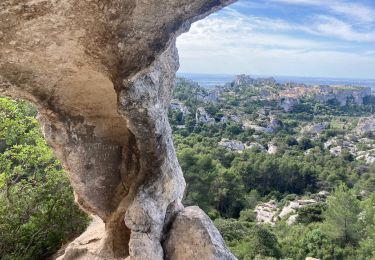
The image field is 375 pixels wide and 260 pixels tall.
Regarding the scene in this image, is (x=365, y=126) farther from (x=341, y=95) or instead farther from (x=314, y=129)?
(x=341, y=95)

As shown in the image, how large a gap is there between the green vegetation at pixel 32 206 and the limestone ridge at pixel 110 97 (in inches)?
117

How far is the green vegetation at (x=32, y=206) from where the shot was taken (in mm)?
10336

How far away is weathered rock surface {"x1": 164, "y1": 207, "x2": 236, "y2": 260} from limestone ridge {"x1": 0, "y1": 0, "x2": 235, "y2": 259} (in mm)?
35

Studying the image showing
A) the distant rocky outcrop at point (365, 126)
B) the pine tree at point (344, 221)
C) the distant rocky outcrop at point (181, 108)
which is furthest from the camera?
the distant rocky outcrop at point (365, 126)

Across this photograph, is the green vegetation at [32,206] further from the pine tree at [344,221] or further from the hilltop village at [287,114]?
the hilltop village at [287,114]

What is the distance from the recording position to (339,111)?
13250 cm

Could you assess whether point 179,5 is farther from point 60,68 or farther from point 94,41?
point 60,68

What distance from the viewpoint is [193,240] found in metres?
6.74

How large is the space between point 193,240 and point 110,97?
110 inches

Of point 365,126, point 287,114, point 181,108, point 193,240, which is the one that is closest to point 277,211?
point 193,240

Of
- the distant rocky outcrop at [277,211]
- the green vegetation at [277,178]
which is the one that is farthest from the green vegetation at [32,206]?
the distant rocky outcrop at [277,211]

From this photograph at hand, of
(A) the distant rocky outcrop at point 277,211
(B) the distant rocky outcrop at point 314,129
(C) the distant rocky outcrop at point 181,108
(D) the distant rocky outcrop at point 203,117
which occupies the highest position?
(C) the distant rocky outcrop at point 181,108

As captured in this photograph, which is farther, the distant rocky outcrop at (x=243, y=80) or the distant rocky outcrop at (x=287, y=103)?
the distant rocky outcrop at (x=243, y=80)

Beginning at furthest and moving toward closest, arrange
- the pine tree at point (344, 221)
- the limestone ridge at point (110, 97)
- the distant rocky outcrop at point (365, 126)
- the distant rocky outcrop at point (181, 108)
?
the distant rocky outcrop at point (365, 126) < the distant rocky outcrop at point (181, 108) < the pine tree at point (344, 221) < the limestone ridge at point (110, 97)
